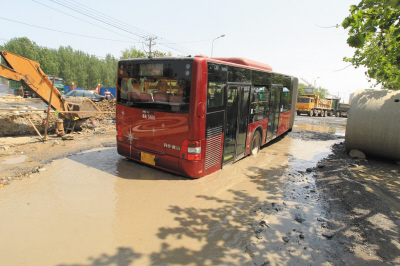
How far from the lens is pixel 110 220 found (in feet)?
12.5

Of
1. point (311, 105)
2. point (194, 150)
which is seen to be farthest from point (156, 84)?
point (311, 105)

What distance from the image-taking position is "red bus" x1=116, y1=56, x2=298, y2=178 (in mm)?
5094

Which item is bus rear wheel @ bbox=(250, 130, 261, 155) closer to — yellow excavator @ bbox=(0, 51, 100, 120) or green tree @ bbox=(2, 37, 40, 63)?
yellow excavator @ bbox=(0, 51, 100, 120)

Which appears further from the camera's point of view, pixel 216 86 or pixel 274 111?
pixel 274 111

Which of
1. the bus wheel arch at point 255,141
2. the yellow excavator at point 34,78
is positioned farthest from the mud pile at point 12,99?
the bus wheel arch at point 255,141

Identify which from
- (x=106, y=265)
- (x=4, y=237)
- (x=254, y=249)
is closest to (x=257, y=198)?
(x=254, y=249)

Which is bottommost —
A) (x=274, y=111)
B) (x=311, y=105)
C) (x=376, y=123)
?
(x=376, y=123)

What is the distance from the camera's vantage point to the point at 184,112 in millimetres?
5105

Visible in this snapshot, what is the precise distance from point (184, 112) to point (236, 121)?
1.97m

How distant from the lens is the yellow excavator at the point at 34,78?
8273 mm

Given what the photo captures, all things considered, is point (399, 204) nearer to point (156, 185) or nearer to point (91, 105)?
point (156, 185)

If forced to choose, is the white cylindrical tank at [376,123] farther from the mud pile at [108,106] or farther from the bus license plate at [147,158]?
the mud pile at [108,106]

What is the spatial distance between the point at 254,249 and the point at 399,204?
11.8 ft

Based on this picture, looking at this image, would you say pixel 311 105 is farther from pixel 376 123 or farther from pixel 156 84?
pixel 156 84
